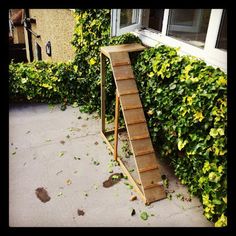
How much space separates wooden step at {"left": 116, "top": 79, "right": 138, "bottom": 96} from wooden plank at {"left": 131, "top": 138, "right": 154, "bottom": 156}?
0.77 m

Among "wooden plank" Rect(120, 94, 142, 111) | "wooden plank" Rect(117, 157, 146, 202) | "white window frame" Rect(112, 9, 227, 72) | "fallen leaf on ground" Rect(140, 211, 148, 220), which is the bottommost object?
"fallen leaf on ground" Rect(140, 211, 148, 220)

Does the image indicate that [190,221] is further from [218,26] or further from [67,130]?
[67,130]

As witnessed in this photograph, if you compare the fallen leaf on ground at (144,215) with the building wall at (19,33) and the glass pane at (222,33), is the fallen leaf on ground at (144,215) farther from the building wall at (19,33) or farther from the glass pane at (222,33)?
the building wall at (19,33)

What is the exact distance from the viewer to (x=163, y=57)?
400 centimetres

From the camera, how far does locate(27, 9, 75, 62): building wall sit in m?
7.66

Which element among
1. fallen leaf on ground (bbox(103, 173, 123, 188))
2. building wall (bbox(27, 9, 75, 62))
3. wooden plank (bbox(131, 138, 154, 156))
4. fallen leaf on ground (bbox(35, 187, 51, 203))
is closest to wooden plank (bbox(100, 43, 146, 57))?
wooden plank (bbox(131, 138, 154, 156))

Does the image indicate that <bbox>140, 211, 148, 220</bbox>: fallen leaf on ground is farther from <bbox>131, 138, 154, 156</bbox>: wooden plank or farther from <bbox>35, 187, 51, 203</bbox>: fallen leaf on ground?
<bbox>35, 187, 51, 203</bbox>: fallen leaf on ground

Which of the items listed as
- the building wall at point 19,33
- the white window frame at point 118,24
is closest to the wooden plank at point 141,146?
the white window frame at point 118,24

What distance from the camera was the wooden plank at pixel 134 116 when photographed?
13.2 feet

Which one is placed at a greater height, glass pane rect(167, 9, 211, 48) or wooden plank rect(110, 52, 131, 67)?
glass pane rect(167, 9, 211, 48)

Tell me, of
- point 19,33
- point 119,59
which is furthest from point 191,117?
point 19,33

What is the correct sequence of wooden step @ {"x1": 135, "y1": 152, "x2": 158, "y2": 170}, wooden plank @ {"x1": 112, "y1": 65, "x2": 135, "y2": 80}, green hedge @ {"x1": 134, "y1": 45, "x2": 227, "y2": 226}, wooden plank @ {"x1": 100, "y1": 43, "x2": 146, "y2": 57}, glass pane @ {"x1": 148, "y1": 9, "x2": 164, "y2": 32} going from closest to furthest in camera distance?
green hedge @ {"x1": 134, "y1": 45, "x2": 227, "y2": 226} → wooden step @ {"x1": 135, "y1": 152, "x2": 158, "y2": 170} → wooden plank @ {"x1": 112, "y1": 65, "x2": 135, "y2": 80} → wooden plank @ {"x1": 100, "y1": 43, "x2": 146, "y2": 57} → glass pane @ {"x1": 148, "y1": 9, "x2": 164, "y2": 32}
